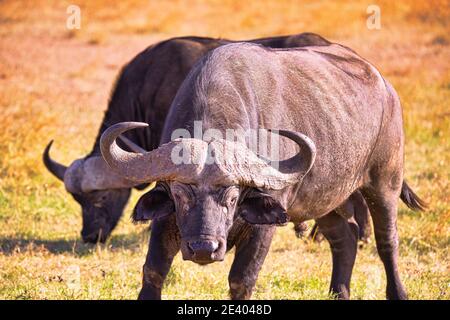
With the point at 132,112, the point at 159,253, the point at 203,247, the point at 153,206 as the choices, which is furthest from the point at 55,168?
the point at 203,247

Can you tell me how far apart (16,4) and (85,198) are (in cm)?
1386

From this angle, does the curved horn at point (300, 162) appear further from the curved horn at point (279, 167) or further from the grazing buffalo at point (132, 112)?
the grazing buffalo at point (132, 112)

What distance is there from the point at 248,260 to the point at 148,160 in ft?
2.66

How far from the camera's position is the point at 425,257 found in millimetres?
7359

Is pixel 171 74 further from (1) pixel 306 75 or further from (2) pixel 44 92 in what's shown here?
(2) pixel 44 92

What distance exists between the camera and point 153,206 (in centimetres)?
492

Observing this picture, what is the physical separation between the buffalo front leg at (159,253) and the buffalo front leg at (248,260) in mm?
336

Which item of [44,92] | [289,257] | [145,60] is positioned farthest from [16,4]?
[289,257]

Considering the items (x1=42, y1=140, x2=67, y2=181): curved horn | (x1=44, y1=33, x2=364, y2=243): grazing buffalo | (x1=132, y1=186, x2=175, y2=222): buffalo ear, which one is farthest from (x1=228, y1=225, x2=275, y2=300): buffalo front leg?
(x1=42, y1=140, x2=67, y2=181): curved horn

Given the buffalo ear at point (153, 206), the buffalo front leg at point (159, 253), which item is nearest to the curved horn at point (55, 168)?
the buffalo front leg at point (159, 253)

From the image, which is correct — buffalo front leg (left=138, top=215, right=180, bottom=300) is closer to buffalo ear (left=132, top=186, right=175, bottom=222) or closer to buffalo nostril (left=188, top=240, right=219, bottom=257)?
buffalo ear (left=132, top=186, right=175, bottom=222)

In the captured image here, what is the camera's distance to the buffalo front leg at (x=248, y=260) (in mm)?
5184

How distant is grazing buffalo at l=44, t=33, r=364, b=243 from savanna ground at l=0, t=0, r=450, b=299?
0.24m

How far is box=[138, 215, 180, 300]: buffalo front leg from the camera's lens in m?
5.08
